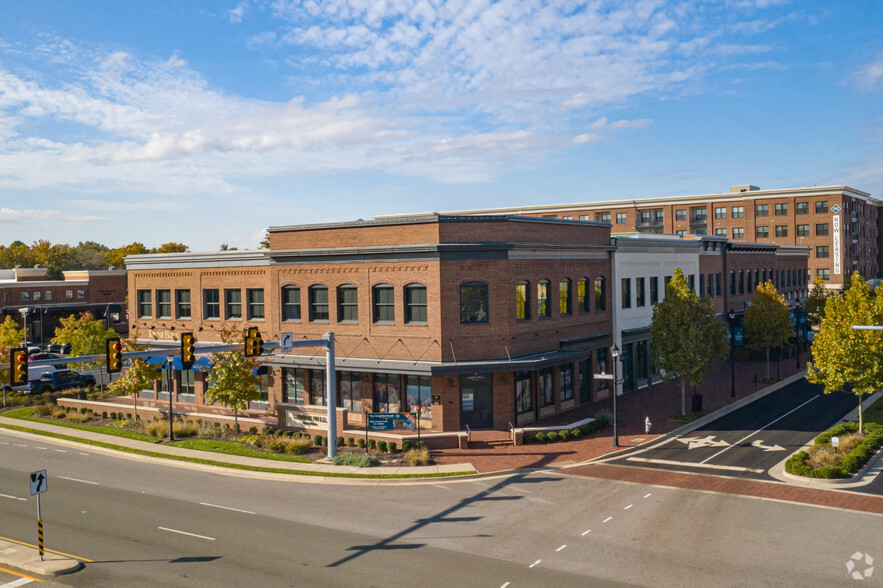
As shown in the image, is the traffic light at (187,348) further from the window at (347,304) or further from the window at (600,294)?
the window at (600,294)

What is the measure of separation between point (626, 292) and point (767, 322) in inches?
533

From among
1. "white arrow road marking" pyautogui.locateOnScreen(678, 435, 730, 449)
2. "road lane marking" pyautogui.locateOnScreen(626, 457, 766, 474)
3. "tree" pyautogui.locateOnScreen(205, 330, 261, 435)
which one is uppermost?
"tree" pyautogui.locateOnScreen(205, 330, 261, 435)

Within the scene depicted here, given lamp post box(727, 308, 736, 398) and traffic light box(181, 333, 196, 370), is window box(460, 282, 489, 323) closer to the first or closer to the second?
traffic light box(181, 333, 196, 370)

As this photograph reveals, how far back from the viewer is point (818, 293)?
6612cm

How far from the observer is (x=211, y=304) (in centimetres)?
4466

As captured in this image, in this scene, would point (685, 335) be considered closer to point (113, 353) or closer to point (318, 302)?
point (318, 302)

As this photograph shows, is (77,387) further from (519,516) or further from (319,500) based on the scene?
(519,516)

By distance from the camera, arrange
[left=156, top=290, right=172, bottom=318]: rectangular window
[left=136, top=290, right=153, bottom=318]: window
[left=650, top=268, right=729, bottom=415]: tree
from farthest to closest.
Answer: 1. [left=136, top=290, right=153, bottom=318]: window
2. [left=156, top=290, right=172, bottom=318]: rectangular window
3. [left=650, top=268, right=729, bottom=415]: tree

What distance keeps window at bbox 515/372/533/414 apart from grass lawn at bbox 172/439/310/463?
36.8 ft

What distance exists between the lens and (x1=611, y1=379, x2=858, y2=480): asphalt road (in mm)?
27625

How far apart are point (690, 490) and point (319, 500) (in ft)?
42.9

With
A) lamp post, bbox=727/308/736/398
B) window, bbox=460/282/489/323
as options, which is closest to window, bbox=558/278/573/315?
window, bbox=460/282/489/323

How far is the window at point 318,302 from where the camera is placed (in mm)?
38188

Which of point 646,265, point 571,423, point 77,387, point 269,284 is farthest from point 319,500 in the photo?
Result: point 77,387
